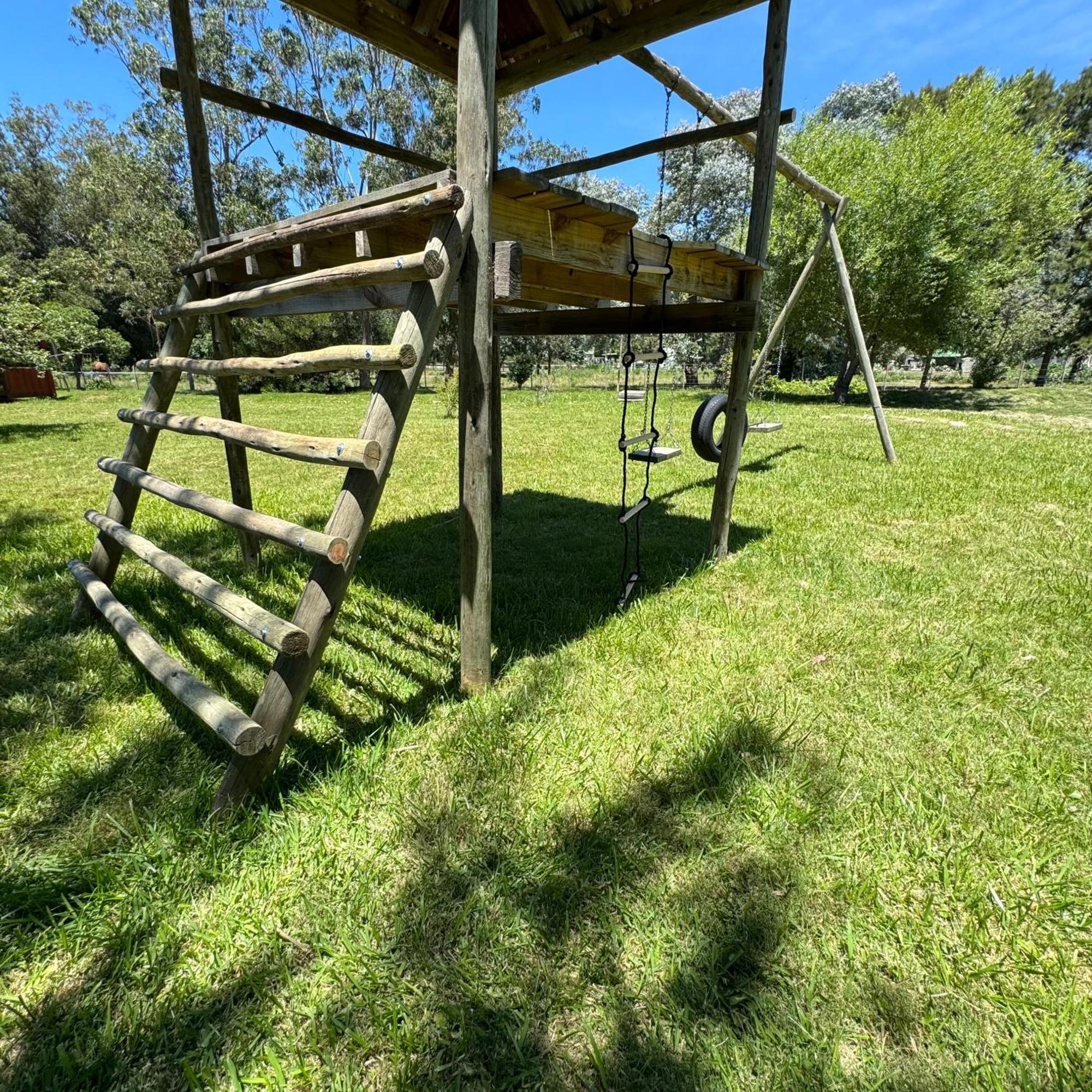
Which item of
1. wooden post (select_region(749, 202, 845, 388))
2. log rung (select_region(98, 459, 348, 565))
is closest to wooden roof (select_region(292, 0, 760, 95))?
log rung (select_region(98, 459, 348, 565))

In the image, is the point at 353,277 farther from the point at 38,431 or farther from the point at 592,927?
the point at 38,431

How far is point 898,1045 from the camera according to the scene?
1345mm

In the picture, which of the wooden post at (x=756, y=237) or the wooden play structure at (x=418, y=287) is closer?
the wooden play structure at (x=418, y=287)

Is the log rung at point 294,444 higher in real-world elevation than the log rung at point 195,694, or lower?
higher

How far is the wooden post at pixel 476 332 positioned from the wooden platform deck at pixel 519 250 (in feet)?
0.31

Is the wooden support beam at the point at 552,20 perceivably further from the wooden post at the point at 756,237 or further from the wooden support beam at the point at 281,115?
the wooden post at the point at 756,237

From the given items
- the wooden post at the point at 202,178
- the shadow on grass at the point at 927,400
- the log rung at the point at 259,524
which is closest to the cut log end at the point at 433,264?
the log rung at the point at 259,524

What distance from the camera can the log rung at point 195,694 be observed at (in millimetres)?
1785

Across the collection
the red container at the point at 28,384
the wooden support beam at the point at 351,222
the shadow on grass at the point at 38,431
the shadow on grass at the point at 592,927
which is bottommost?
the shadow on grass at the point at 38,431

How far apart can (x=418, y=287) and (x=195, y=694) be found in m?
1.63

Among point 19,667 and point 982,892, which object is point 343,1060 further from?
point 19,667

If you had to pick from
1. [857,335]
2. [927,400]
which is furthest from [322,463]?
[927,400]

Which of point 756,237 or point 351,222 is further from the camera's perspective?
point 756,237

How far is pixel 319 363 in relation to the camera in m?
2.07
